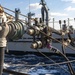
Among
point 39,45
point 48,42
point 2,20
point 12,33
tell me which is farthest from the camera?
point 48,42

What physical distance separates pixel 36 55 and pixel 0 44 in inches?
1812

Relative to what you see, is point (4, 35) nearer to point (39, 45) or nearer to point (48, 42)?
point (39, 45)

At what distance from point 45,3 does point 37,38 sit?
153 feet

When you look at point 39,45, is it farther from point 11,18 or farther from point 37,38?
point 11,18

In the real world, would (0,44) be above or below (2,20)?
below

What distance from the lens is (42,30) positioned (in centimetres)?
773

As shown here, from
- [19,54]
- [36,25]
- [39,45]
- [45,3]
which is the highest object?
[45,3]

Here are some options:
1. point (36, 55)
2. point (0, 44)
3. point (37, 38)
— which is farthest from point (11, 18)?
point (36, 55)

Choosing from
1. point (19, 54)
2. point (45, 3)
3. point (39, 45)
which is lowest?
point (19, 54)

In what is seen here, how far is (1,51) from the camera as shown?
5395 mm

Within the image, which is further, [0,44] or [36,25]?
[36,25]

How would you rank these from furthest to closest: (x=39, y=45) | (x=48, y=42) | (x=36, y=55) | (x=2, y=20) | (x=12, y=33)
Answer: (x=36, y=55) → (x=48, y=42) → (x=39, y=45) → (x=12, y=33) → (x=2, y=20)

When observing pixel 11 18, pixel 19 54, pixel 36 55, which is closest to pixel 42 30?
pixel 11 18

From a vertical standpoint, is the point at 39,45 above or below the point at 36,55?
above
